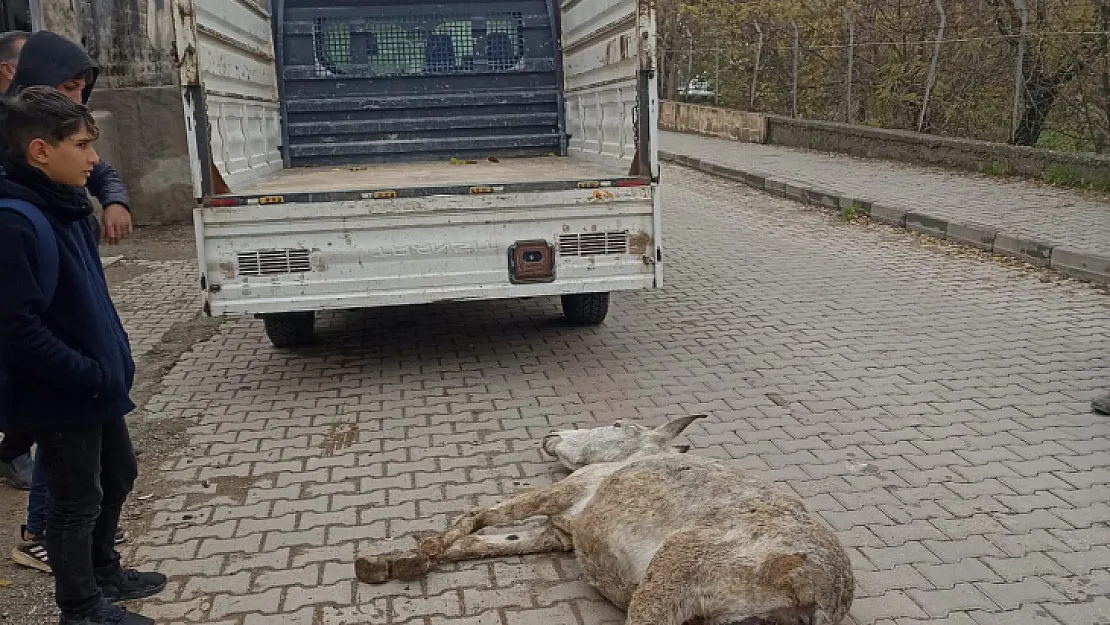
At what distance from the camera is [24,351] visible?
2738 millimetres

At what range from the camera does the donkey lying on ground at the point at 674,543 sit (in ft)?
8.39

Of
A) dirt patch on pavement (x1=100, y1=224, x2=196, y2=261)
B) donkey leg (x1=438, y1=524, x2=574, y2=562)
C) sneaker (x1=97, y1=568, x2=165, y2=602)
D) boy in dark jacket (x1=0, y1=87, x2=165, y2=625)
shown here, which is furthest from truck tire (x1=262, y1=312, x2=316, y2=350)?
dirt patch on pavement (x1=100, y1=224, x2=196, y2=261)

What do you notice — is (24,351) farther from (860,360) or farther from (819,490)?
(860,360)

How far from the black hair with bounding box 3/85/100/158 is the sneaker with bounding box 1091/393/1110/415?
462 centimetres

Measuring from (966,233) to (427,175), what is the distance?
5498mm

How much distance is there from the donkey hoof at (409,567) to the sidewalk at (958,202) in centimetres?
643

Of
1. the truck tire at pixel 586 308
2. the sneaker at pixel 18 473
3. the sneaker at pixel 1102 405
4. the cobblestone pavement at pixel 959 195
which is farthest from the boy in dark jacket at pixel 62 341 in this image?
the cobblestone pavement at pixel 959 195

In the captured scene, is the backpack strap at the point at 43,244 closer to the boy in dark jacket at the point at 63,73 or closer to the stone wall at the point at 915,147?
the boy in dark jacket at the point at 63,73

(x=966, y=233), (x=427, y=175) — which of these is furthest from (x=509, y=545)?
(x=966, y=233)

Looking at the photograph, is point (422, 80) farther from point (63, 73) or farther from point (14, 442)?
point (14, 442)

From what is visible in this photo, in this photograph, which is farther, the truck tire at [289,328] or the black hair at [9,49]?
the truck tire at [289,328]

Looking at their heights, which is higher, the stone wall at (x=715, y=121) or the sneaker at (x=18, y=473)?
the stone wall at (x=715, y=121)

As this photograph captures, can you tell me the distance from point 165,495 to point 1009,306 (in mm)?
5773

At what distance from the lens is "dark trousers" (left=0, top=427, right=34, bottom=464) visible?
2980 millimetres
